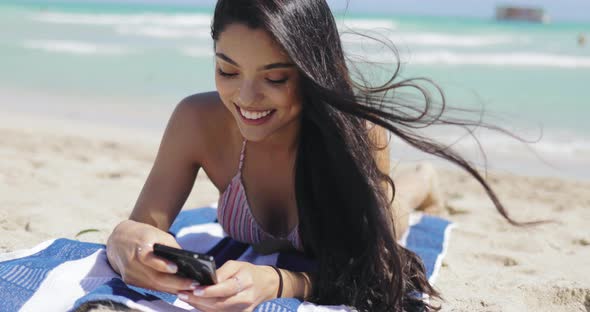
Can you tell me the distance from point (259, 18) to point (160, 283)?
0.89 meters

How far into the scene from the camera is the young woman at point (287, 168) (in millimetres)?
2203

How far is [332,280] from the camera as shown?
2.46m

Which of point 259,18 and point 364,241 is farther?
point 364,241

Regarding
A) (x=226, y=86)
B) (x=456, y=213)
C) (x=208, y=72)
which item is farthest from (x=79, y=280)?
(x=208, y=72)

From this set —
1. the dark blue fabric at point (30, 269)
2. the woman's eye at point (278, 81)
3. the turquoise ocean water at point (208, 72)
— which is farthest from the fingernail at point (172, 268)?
the turquoise ocean water at point (208, 72)

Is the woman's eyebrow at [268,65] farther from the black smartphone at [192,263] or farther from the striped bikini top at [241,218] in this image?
the black smartphone at [192,263]

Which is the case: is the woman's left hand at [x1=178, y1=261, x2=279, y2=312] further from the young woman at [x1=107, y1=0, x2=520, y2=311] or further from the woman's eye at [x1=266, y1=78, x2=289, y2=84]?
the woman's eye at [x1=266, y1=78, x2=289, y2=84]

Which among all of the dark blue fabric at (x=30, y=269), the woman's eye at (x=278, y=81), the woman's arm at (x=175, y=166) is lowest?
the dark blue fabric at (x=30, y=269)

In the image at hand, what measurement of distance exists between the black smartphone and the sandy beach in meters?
1.17

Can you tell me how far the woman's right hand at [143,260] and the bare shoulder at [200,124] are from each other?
48 centimetres

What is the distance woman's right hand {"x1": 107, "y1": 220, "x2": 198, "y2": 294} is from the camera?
2.01 m

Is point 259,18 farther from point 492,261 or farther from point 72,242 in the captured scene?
point 492,261

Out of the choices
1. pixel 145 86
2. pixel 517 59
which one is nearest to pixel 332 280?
pixel 145 86

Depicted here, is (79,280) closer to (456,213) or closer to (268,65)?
(268,65)
